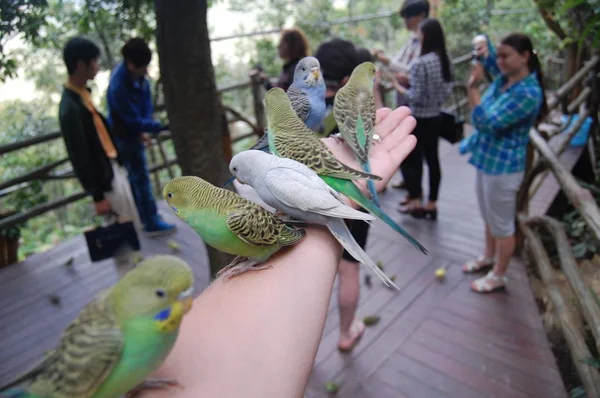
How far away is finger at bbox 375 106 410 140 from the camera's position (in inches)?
91.0

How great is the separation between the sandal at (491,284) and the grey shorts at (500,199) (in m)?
0.47

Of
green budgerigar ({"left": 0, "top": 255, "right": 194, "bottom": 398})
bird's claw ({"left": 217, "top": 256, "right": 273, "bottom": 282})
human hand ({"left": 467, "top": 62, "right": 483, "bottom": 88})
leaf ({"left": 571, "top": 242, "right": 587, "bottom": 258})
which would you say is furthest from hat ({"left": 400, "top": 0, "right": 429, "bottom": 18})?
green budgerigar ({"left": 0, "top": 255, "right": 194, "bottom": 398})

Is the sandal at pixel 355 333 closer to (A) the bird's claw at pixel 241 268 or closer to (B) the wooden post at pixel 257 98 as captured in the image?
(A) the bird's claw at pixel 241 268

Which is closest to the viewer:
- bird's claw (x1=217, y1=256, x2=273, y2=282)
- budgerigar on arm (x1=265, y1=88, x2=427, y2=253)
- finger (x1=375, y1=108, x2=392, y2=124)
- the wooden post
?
bird's claw (x1=217, y1=256, x2=273, y2=282)

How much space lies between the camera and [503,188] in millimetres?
3137

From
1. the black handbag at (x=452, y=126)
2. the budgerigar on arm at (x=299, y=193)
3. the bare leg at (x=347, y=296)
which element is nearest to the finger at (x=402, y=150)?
the budgerigar on arm at (x=299, y=193)

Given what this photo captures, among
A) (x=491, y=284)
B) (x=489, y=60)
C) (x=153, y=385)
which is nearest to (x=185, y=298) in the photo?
(x=153, y=385)

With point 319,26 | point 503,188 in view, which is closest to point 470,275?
point 503,188

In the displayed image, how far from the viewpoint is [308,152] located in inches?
65.2

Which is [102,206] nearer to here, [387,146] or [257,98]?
[387,146]

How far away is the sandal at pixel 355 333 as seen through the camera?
3022 millimetres

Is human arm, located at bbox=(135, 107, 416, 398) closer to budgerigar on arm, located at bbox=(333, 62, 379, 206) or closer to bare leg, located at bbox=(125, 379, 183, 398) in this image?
bare leg, located at bbox=(125, 379, 183, 398)

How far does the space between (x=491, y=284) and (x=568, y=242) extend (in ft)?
2.28

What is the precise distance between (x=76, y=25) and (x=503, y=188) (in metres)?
4.65
